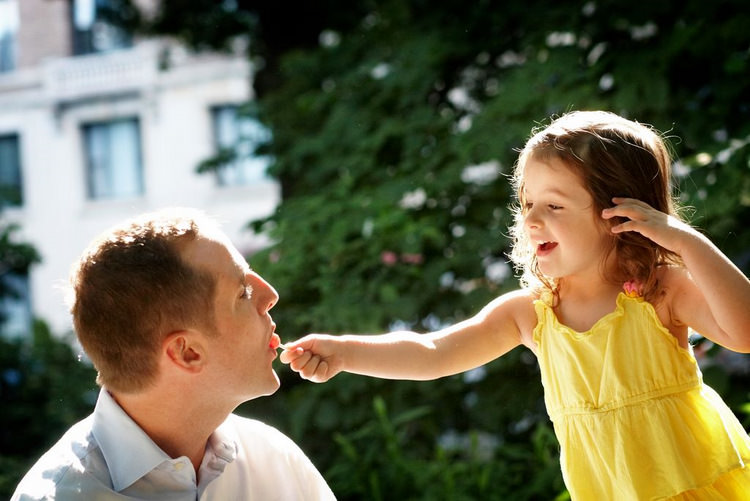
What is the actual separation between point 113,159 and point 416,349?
14.7 m

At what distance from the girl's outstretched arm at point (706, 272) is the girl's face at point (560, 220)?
0.17ft

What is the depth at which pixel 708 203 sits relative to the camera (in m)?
2.86

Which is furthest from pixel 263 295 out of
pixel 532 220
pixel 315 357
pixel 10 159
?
pixel 10 159

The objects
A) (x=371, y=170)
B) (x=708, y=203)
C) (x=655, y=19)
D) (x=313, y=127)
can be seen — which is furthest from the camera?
(x=313, y=127)

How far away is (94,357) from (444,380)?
2.20 meters

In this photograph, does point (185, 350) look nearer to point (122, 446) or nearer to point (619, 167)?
point (122, 446)

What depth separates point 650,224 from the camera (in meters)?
1.50

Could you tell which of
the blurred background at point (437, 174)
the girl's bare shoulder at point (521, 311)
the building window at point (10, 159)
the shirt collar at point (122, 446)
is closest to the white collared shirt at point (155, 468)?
the shirt collar at point (122, 446)

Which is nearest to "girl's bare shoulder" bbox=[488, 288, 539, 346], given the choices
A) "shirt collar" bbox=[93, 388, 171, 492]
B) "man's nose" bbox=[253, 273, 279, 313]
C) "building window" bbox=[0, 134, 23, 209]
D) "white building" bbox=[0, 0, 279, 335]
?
"man's nose" bbox=[253, 273, 279, 313]

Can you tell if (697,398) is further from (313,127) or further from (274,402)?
(313,127)

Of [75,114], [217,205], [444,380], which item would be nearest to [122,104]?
[75,114]

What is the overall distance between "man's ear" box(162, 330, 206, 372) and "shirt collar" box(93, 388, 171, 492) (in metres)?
0.12

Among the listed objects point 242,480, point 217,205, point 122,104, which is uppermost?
point 122,104

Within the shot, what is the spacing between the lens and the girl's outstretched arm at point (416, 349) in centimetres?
169
